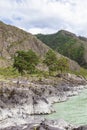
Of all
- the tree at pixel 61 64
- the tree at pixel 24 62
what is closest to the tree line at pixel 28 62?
the tree at pixel 24 62

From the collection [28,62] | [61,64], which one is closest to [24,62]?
[28,62]

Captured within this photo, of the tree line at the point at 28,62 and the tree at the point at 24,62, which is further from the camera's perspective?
the tree line at the point at 28,62

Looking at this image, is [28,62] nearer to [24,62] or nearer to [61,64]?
[24,62]

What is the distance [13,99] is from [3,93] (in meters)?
2.57

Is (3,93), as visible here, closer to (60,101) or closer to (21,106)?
(21,106)

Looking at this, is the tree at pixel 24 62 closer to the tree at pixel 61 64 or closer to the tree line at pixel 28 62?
the tree line at pixel 28 62

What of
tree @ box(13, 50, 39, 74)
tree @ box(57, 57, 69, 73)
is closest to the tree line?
tree @ box(13, 50, 39, 74)

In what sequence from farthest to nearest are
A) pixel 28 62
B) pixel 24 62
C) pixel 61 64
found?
pixel 61 64
pixel 28 62
pixel 24 62

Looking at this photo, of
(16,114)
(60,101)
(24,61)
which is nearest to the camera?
(16,114)

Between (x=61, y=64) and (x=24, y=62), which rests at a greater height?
(x=24, y=62)

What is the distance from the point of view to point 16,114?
1754 inches

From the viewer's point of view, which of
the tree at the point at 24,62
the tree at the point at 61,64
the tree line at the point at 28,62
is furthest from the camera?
the tree at the point at 61,64

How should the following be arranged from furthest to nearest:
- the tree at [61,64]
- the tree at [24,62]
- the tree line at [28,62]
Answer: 1. the tree at [61,64]
2. the tree line at [28,62]
3. the tree at [24,62]

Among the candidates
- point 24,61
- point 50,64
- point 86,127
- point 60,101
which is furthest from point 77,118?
point 50,64
